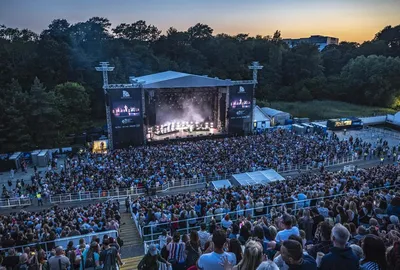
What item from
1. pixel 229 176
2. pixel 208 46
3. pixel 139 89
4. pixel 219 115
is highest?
pixel 208 46

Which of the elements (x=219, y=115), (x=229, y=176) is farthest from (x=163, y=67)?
(x=229, y=176)

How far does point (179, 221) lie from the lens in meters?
9.17

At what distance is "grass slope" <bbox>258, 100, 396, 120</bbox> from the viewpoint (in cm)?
4791

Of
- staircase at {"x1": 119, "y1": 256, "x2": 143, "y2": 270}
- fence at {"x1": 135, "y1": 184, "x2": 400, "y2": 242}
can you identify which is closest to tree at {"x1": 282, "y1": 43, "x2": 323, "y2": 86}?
fence at {"x1": 135, "y1": 184, "x2": 400, "y2": 242}

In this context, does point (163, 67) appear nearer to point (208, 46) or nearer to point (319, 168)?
point (208, 46)

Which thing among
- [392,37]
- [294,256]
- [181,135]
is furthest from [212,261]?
[392,37]

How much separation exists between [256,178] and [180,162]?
5706mm

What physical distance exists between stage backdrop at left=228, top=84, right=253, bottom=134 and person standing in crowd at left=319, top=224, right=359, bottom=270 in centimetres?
2848

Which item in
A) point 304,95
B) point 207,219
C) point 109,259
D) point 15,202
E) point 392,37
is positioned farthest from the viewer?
point 392,37

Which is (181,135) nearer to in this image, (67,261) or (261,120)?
(261,120)

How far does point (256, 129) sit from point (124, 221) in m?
23.5

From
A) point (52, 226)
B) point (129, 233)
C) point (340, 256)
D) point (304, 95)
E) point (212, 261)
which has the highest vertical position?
point (340, 256)

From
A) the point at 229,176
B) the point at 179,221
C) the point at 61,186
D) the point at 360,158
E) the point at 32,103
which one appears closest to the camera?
the point at 179,221

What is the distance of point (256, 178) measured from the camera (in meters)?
18.2
